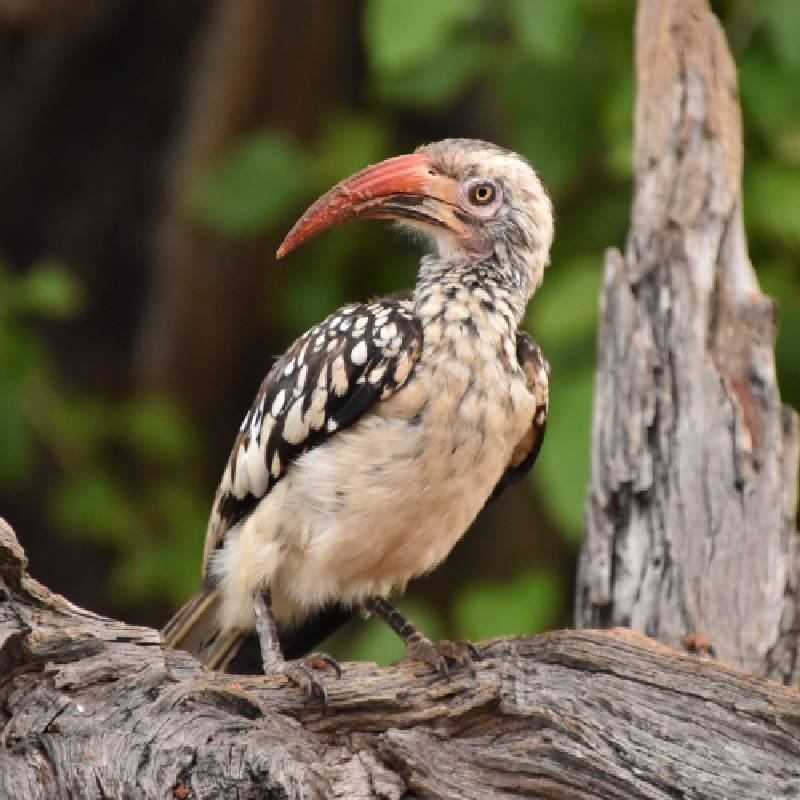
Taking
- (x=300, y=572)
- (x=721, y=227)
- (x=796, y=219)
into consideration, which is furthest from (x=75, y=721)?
(x=796, y=219)

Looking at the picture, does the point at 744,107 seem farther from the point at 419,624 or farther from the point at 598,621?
the point at 419,624

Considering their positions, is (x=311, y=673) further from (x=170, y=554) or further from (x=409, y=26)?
(x=170, y=554)

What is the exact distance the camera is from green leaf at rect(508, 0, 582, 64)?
13.8 feet

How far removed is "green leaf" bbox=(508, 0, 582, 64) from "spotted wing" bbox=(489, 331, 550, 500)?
37.8 inches

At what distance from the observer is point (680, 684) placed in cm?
332

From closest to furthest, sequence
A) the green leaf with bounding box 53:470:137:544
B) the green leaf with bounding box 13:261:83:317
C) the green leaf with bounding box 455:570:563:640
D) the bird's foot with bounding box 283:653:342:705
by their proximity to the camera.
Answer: the bird's foot with bounding box 283:653:342:705 → the green leaf with bounding box 455:570:563:640 → the green leaf with bounding box 13:261:83:317 → the green leaf with bounding box 53:470:137:544

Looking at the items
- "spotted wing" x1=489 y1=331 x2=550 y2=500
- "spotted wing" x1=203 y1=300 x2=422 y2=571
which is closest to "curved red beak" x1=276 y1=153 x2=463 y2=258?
"spotted wing" x1=203 y1=300 x2=422 y2=571

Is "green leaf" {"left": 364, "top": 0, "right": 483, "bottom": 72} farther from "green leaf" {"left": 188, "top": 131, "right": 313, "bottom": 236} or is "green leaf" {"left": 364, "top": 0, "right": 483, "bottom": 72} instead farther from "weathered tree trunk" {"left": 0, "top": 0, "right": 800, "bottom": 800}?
"green leaf" {"left": 188, "top": 131, "right": 313, "bottom": 236}

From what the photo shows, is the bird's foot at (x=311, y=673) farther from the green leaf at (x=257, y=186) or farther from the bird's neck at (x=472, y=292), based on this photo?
the green leaf at (x=257, y=186)

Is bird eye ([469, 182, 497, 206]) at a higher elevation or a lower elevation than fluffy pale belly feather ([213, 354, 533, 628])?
higher

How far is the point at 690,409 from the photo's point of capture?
12.9ft

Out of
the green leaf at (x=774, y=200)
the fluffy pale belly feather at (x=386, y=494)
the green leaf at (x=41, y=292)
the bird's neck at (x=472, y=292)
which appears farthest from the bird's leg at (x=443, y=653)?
the green leaf at (x=41, y=292)

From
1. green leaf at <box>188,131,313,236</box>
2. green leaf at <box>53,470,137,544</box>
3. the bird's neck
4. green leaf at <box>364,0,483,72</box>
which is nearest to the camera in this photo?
the bird's neck

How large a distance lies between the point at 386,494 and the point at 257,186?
2220mm
